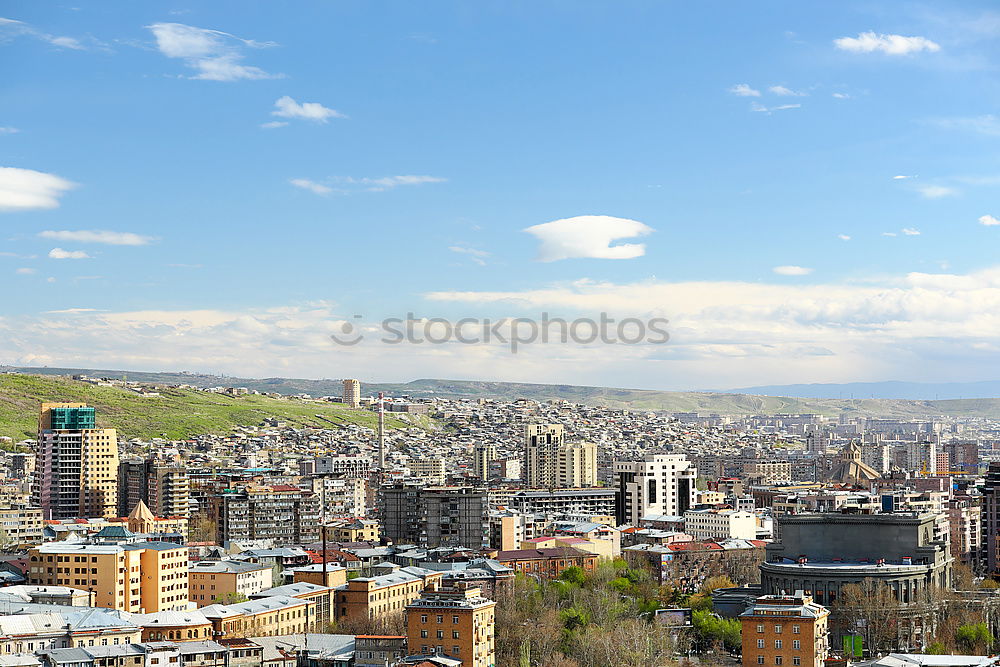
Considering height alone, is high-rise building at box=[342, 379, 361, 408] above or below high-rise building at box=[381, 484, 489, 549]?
above

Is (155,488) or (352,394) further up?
(352,394)

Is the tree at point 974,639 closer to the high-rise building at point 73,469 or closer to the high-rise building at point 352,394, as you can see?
the high-rise building at point 73,469

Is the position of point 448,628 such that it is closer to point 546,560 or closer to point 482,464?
point 546,560

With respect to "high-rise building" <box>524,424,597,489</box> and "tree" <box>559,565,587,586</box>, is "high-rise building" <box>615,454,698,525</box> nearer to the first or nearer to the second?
"high-rise building" <box>524,424,597,489</box>

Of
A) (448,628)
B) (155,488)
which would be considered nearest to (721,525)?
(155,488)

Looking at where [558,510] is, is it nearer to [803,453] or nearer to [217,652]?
[217,652]

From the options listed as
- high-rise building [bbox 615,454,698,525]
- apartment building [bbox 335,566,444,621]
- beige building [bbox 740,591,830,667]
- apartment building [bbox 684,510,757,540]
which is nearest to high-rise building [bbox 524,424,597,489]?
high-rise building [bbox 615,454,698,525]

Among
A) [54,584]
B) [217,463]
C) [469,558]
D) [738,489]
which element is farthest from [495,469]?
[54,584]
